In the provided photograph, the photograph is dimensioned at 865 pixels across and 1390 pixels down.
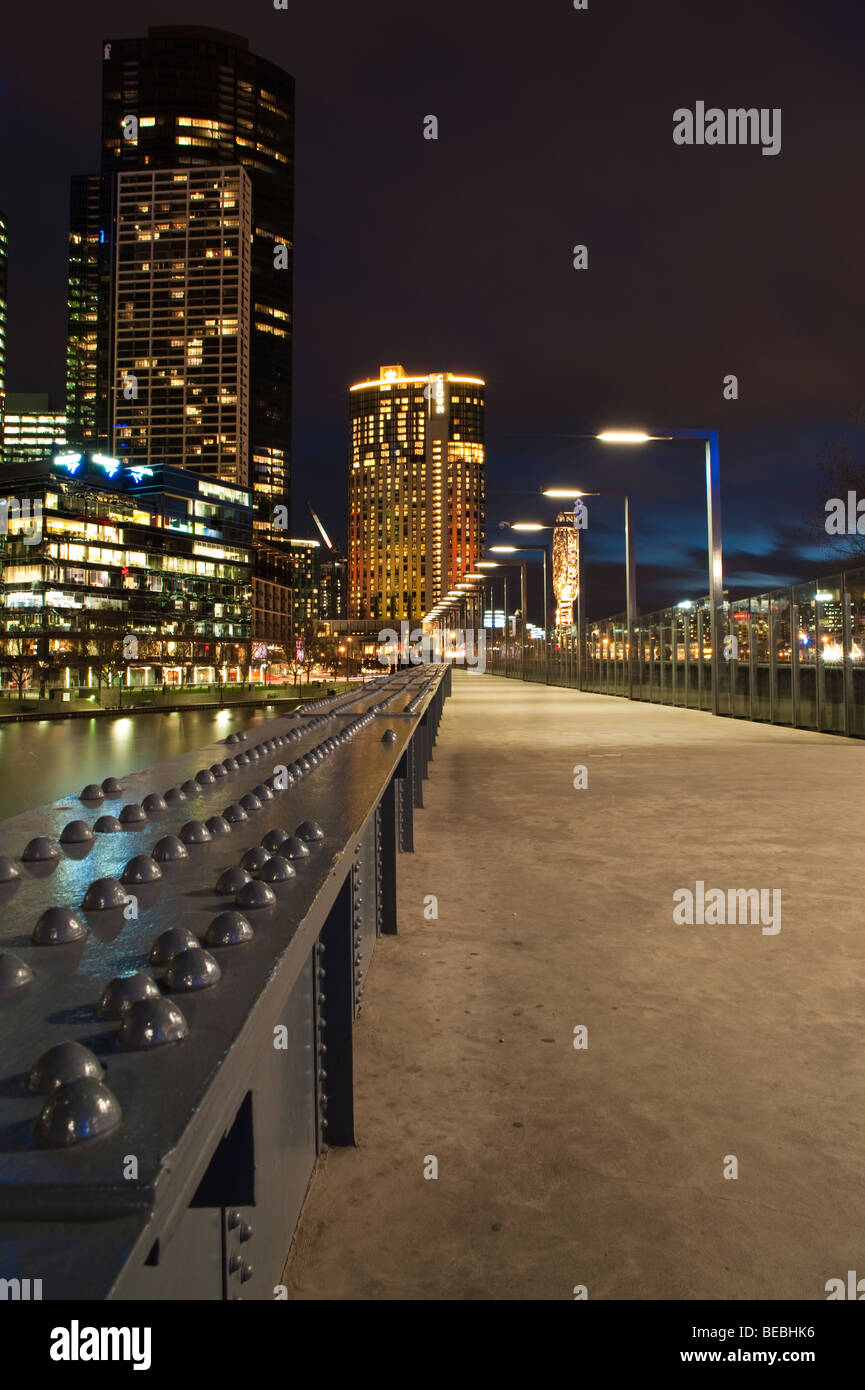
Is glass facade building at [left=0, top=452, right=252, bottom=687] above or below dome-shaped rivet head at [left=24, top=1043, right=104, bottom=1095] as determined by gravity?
above

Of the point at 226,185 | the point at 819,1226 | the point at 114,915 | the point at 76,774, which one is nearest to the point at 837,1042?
the point at 819,1226

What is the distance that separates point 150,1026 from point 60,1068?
0.54ft

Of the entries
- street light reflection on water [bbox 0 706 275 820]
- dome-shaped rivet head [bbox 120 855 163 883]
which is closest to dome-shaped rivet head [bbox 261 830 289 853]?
dome-shaped rivet head [bbox 120 855 163 883]

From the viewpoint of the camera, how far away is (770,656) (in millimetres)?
22812

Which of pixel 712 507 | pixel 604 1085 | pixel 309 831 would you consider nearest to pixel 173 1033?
pixel 309 831

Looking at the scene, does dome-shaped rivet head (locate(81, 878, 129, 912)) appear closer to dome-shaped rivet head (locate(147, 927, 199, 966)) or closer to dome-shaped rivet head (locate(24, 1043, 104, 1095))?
dome-shaped rivet head (locate(147, 927, 199, 966))

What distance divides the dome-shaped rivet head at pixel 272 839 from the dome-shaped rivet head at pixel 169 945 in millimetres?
849

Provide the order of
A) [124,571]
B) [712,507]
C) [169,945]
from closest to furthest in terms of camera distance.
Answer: [169,945], [712,507], [124,571]

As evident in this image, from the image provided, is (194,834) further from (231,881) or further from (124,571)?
(124,571)

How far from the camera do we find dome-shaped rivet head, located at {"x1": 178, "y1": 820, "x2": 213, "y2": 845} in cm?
275

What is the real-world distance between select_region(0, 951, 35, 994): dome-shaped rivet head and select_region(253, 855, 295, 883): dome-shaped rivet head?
726mm

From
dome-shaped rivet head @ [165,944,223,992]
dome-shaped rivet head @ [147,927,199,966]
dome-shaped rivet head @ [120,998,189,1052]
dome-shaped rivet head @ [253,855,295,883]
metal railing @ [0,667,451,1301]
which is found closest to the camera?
metal railing @ [0,667,451,1301]
